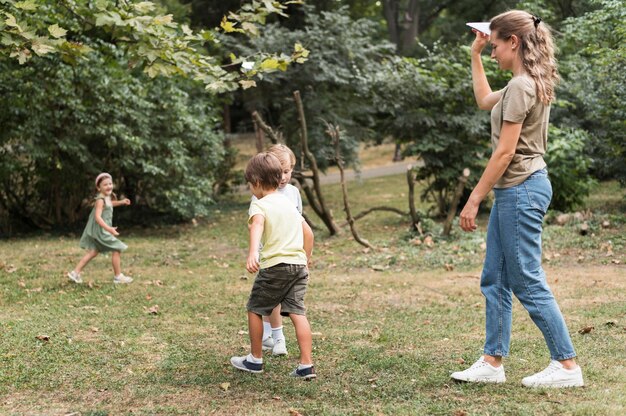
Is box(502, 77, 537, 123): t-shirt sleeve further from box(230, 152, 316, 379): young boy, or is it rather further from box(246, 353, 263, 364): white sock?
box(246, 353, 263, 364): white sock

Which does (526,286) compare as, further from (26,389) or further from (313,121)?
(313,121)

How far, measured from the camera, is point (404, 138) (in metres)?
14.1

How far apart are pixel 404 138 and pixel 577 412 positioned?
10.4m

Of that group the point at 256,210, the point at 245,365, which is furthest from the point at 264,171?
the point at 245,365

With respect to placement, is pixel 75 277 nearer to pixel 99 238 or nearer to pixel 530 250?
pixel 99 238

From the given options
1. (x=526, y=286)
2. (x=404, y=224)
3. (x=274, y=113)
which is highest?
(x=274, y=113)

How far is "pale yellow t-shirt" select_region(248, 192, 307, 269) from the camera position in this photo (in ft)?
16.0

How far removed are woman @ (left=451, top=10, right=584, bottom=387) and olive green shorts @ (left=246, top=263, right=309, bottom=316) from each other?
1.14m

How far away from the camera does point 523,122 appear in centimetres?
432

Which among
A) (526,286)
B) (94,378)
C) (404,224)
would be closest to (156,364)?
(94,378)

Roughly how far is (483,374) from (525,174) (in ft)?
3.89

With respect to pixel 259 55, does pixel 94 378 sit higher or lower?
lower

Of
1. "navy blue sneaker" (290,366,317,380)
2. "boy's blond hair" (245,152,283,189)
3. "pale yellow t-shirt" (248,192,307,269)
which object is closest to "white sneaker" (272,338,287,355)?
"navy blue sneaker" (290,366,317,380)

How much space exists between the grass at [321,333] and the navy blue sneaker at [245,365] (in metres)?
0.07
